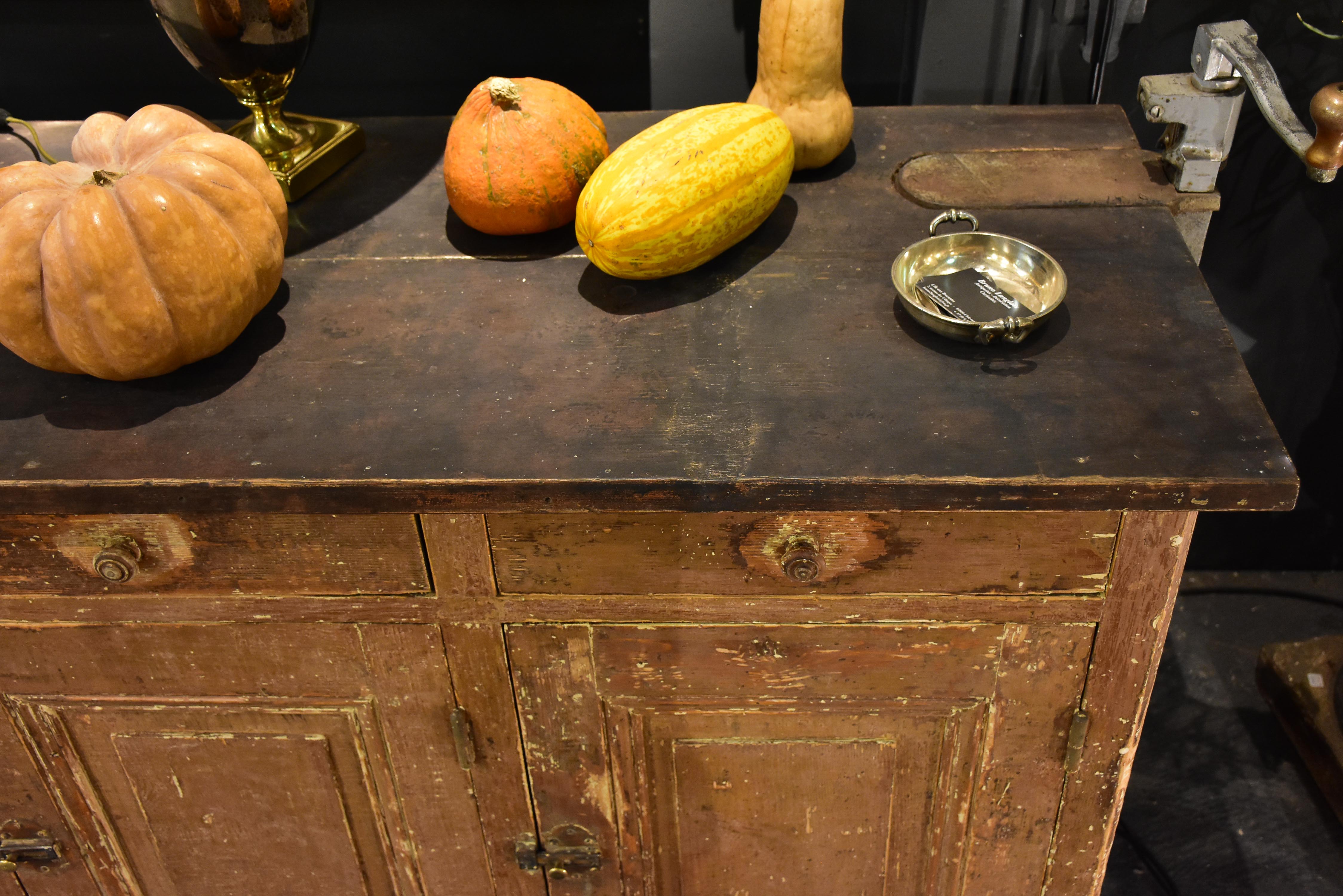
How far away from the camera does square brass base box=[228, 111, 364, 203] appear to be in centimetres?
138

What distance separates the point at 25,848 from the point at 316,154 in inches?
36.2

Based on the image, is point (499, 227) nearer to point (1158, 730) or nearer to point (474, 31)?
point (474, 31)

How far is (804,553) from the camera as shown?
1.03 metres

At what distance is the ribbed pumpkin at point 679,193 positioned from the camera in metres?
1.13

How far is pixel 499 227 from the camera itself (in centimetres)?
126

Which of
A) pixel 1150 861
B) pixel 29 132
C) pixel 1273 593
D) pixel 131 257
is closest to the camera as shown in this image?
pixel 131 257

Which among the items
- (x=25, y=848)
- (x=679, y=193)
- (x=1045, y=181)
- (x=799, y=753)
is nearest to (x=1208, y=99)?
(x=1045, y=181)

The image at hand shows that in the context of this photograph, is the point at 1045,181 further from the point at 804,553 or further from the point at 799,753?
the point at 799,753

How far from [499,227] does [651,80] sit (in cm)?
63

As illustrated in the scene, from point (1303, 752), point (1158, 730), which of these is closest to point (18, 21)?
point (1158, 730)

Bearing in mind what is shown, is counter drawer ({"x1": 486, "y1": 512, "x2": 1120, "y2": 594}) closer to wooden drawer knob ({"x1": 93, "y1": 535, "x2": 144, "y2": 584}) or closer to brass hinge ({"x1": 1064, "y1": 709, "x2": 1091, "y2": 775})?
brass hinge ({"x1": 1064, "y1": 709, "x2": 1091, "y2": 775})

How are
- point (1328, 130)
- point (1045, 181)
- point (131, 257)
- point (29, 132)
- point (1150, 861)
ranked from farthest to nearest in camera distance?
point (1150, 861), point (29, 132), point (1045, 181), point (1328, 130), point (131, 257)

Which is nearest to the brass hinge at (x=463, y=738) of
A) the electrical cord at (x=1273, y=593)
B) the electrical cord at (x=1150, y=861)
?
the electrical cord at (x=1150, y=861)

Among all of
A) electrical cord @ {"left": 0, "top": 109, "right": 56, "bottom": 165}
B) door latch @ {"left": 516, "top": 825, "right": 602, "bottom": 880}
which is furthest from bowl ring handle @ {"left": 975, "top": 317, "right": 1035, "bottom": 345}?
electrical cord @ {"left": 0, "top": 109, "right": 56, "bottom": 165}
